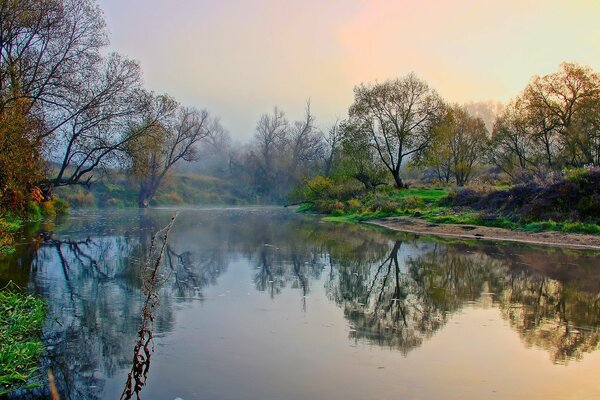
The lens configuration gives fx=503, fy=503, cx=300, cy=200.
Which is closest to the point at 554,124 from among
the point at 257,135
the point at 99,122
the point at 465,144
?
the point at 465,144

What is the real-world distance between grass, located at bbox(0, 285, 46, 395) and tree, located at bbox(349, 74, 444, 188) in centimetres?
4002

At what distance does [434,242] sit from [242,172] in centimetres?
6718

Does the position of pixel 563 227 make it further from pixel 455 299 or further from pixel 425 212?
pixel 455 299

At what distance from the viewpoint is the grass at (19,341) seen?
5312mm

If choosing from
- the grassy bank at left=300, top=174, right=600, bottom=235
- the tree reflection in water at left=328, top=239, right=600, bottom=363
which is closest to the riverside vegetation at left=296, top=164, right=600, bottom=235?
the grassy bank at left=300, top=174, right=600, bottom=235

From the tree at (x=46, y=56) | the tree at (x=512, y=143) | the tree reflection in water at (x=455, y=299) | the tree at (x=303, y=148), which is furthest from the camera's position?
the tree at (x=303, y=148)

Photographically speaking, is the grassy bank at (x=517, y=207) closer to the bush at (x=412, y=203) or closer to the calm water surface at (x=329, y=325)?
the bush at (x=412, y=203)

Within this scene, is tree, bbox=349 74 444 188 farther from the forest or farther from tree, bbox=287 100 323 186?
tree, bbox=287 100 323 186

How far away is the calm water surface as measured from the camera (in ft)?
18.4

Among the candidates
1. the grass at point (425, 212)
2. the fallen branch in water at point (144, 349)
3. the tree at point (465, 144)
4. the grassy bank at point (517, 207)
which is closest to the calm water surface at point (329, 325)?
the fallen branch in water at point (144, 349)

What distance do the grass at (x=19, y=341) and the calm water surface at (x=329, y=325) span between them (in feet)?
0.82

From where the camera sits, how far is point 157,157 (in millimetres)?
54938

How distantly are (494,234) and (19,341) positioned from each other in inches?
775

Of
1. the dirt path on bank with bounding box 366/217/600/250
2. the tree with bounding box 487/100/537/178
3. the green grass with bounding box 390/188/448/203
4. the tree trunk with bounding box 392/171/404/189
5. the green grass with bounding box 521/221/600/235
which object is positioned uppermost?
the tree with bounding box 487/100/537/178
